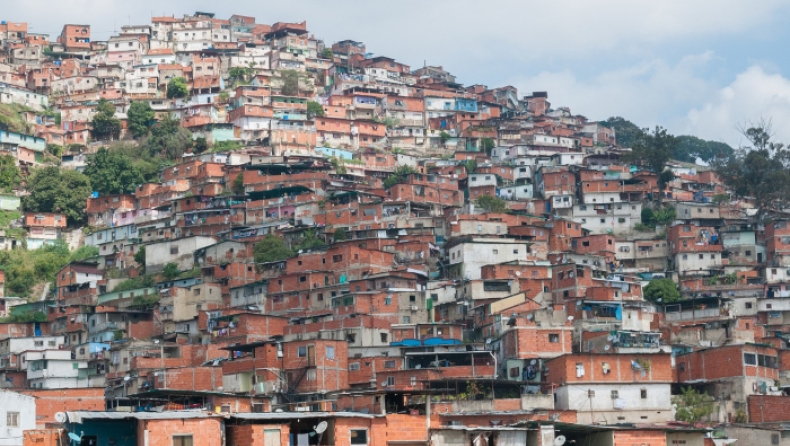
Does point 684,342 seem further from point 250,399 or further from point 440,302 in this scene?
point 250,399

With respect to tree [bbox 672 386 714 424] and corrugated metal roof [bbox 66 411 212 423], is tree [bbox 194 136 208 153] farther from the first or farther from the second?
→ corrugated metal roof [bbox 66 411 212 423]

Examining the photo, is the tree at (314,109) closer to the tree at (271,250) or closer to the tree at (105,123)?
the tree at (105,123)

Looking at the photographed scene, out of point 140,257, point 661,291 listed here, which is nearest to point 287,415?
point 661,291

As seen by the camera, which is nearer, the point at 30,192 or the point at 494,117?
the point at 30,192

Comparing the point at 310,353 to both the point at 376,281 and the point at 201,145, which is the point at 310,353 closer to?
the point at 376,281

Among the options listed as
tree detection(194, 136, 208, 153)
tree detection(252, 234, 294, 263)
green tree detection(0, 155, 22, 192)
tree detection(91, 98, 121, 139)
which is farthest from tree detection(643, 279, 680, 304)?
tree detection(91, 98, 121, 139)

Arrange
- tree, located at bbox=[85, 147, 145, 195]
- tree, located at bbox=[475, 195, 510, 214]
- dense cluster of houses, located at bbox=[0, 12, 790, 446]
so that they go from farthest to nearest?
tree, located at bbox=[85, 147, 145, 195], tree, located at bbox=[475, 195, 510, 214], dense cluster of houses, located at bbox=[0, 12, 790, 446]

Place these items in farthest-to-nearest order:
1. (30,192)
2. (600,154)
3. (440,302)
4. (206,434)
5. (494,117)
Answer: (494,117)
(600,154)
(30,192)
(440,302)
(206,434)

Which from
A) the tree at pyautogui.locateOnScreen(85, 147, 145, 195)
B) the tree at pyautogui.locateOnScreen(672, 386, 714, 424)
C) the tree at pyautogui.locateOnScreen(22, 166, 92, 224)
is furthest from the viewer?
the tree at pyautogui.locateOnScreen(85, 147, 145, 195)

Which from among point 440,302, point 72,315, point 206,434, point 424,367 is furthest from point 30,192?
point 206,434
